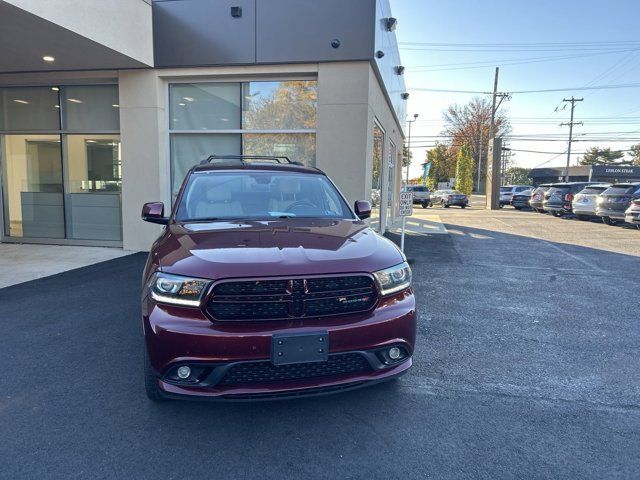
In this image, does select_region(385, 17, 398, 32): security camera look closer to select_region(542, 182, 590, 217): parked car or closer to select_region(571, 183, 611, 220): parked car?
select_region(571, 183, 611, 220): parked car

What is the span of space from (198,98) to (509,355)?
804cm

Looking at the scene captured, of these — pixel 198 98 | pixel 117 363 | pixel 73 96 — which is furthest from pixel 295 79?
pixel 117 363

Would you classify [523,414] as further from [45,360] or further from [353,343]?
[45,360]

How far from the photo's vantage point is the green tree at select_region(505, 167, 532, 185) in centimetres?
9419

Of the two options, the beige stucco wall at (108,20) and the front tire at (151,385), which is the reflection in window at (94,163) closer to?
the beige stucco wall at (108,20)

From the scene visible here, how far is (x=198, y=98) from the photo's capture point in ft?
31.4

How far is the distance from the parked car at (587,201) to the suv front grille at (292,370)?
19323 mm

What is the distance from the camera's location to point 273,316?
2.72 metres

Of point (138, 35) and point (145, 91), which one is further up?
point (138, 35)

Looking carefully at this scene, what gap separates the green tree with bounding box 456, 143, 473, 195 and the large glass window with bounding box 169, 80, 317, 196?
53.4 metres

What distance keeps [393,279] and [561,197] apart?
22.5m

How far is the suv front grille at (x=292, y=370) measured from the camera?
262 cm

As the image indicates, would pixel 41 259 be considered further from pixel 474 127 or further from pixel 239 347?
pixel 474 127

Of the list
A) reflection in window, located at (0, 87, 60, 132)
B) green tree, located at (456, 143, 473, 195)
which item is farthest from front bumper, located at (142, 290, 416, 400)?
green tree, located at (456, 143, 473, 195)
